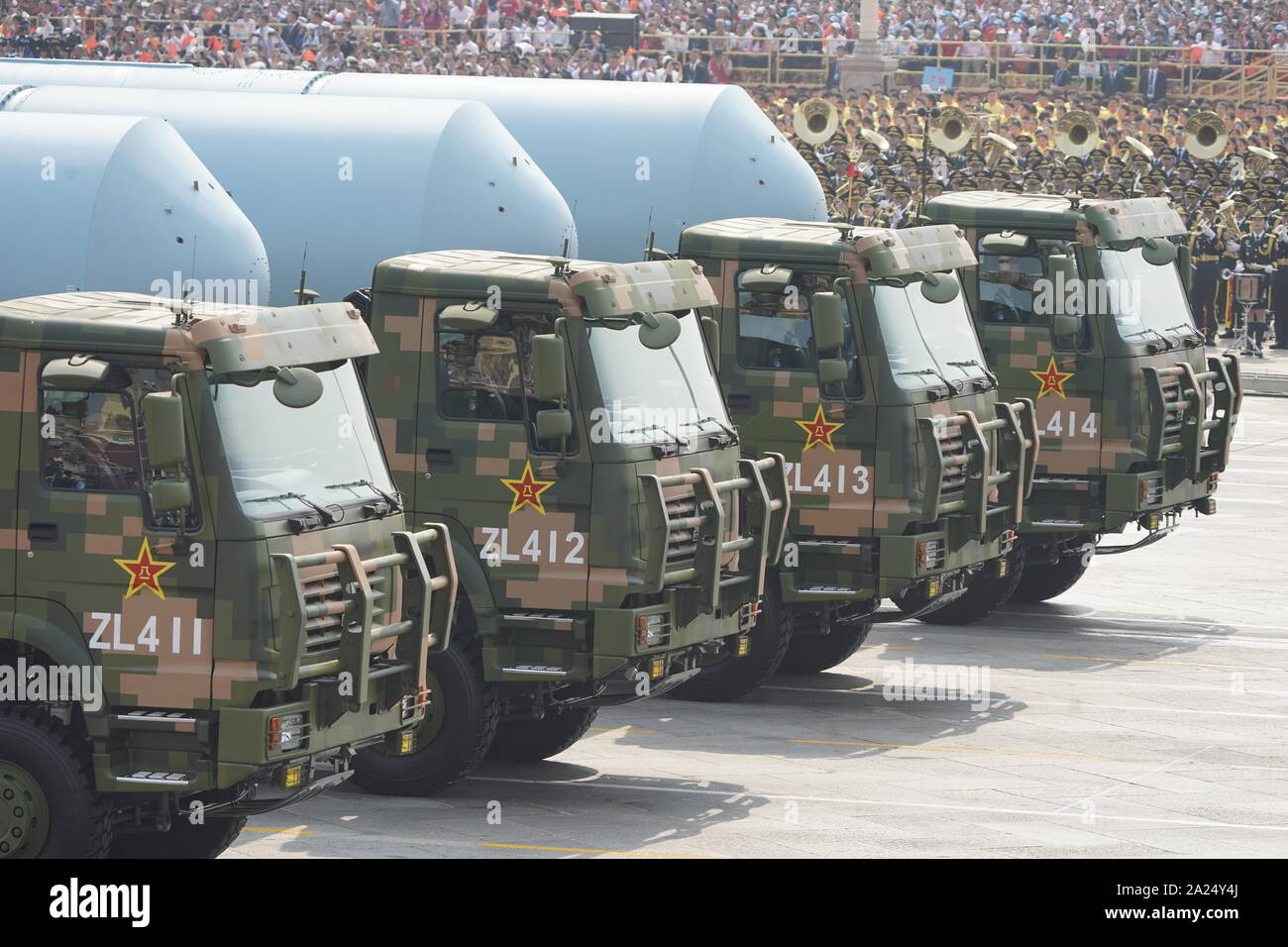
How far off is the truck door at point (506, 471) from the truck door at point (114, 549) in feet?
10.7

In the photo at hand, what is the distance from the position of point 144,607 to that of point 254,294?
18.9 feet

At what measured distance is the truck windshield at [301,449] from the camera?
34.6 ft

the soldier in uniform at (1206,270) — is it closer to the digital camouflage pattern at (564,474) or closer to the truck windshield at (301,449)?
the digital camouflage pattern at (564,474)

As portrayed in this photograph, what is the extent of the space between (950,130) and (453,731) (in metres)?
31.0

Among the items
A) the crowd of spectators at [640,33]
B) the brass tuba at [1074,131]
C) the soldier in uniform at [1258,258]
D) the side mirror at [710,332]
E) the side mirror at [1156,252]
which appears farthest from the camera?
the crowd of spectators at [640,33]

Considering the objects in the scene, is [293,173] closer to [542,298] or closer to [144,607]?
[542,298]

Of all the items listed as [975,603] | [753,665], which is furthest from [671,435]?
[975,603]

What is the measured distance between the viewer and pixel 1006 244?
1847 centimetres

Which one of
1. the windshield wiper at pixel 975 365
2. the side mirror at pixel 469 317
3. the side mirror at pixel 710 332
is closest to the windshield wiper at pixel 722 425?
the side mirror at pixel 710 332

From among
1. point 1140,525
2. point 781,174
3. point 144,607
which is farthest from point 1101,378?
point 144,607

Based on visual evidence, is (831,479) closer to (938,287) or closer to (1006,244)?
(938,287)

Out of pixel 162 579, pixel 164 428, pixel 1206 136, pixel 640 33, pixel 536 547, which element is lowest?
pixel 536 547

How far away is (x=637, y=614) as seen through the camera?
13141mm

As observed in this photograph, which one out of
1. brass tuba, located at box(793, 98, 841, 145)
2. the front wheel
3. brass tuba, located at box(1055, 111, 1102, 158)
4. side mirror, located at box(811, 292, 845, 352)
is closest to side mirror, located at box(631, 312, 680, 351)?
side mirror, located at box(811, 292, 845, 352)
